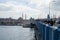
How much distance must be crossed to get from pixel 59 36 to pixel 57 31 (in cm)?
27

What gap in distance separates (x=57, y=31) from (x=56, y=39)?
1.36ft

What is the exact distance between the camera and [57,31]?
7844 millimetres

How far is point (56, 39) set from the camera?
26.5 ft

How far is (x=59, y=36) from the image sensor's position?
7.66 m

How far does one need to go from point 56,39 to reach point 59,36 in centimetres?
45
